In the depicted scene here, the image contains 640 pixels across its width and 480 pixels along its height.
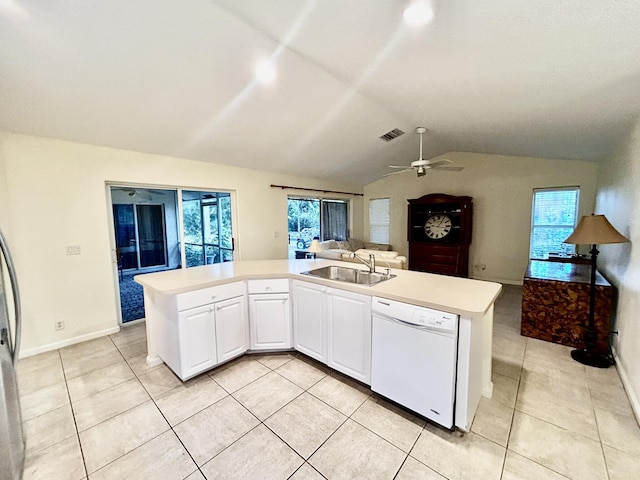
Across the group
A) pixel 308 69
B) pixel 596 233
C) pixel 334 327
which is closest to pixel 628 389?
pixel 596 233

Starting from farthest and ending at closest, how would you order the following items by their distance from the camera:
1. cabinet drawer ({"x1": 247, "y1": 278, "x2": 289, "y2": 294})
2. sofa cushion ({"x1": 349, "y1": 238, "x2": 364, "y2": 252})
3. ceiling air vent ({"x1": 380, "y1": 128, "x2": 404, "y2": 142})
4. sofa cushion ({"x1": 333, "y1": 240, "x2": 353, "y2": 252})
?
sofa cushion ({"x1": 349, "y1": 238, "x2": 364, "y2": 252}) < sofa cushion ({"x1": 333, "y1": 240, "x2": 353, "y2": 252}) < ceiling air vent ({"x1": 380, "y1": 128, "x2": 404, "y2": 142}) < cabinet drawer ({"x1": 247, "y1": 278, "x2": 289, "y2": 294})

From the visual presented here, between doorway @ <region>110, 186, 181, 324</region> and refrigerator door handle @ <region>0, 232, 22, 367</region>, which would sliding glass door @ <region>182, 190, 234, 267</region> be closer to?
doorway @ <region>110, 186, 181, 324</region>

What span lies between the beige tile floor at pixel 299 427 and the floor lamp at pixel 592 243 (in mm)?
160

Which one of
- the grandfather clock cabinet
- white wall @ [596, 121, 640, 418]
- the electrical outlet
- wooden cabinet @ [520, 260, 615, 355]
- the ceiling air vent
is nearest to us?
white wall @ [596, 121, 640, 418]

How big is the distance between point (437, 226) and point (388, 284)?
4.34 meters

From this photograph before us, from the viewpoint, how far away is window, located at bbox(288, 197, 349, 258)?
572 centimetres

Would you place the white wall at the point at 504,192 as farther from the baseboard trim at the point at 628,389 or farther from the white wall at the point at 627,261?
the baseboard trim at the point at 628,389

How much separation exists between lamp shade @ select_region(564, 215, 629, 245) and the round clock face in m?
3.30

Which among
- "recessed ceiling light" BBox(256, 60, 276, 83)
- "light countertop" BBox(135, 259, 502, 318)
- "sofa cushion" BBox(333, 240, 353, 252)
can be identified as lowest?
"sofa cushion" BBox(333, 240, 353, 252)

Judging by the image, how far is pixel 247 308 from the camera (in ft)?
8.78

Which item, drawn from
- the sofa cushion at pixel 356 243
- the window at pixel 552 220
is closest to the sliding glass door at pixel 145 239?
the sofa cushion at pixel 356 243

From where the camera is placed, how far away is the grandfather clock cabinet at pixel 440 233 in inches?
219

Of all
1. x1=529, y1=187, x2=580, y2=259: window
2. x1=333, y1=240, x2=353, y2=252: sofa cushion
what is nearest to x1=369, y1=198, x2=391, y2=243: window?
x1=333, y1=240, x2=353, y2=252: sofa cushion

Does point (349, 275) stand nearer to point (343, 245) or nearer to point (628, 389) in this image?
point (628, 389)
